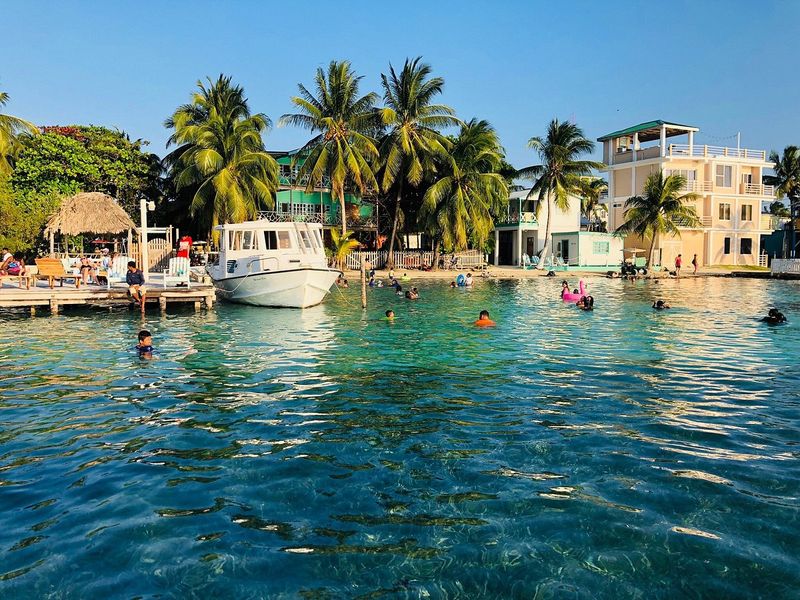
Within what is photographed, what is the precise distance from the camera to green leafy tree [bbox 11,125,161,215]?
43062 mm

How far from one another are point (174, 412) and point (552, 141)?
45901 millimetres

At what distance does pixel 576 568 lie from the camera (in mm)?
5344

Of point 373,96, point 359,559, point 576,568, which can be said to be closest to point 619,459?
point 576,568

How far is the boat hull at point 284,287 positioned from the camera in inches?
933

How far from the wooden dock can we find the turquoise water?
25.2 ft

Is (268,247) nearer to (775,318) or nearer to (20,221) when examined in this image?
(775,318)

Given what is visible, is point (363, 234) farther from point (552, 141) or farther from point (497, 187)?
point (552, 141)

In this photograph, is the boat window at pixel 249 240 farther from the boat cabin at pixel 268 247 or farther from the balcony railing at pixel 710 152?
the balcony railing at pixel 710 152

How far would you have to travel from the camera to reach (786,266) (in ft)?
149

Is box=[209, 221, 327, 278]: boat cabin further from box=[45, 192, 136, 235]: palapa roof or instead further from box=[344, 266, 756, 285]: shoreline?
box=[344, 266, 756, 285]: shoreline

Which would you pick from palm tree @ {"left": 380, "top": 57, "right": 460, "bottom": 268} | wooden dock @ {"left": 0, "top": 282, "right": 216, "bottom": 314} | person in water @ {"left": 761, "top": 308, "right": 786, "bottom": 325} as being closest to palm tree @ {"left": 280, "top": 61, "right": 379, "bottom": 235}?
palm tree @ {"left": 380, "top": 57, "right": 460, "bottom": 268}

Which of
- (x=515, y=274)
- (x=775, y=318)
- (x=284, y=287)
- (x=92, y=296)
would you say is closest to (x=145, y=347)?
(x=284, y=287)

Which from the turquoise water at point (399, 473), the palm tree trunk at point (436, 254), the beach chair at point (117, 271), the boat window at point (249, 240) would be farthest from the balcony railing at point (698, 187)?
the beach chair at point (117, 271)

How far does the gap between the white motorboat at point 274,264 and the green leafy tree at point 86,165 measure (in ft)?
81.7
